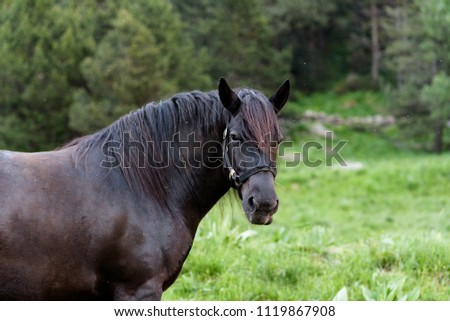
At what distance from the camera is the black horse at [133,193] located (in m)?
3.41

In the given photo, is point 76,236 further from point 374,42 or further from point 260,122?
point 374,42

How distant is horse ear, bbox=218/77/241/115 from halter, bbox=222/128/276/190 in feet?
0.50

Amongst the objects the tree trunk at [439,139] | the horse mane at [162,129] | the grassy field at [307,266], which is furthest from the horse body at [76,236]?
the tree trunk at [439,139]

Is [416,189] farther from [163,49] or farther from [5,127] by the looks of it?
[5,127]

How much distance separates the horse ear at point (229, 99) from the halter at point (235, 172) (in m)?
0.15

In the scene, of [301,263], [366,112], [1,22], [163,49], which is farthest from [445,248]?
[366,112]

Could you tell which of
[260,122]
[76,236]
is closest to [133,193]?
[76,236]

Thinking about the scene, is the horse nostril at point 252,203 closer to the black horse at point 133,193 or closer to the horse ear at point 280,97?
the black horse at point 133,193

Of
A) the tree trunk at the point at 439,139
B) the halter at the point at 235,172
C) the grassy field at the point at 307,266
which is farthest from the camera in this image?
the tree trunk at the point at 439,139

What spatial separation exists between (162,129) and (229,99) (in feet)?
1.75

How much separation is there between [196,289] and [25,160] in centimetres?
297

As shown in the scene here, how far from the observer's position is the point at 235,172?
144 inches

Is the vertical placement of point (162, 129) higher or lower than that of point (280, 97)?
lower

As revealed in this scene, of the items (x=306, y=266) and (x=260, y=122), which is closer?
→ (x=260, y=122)
